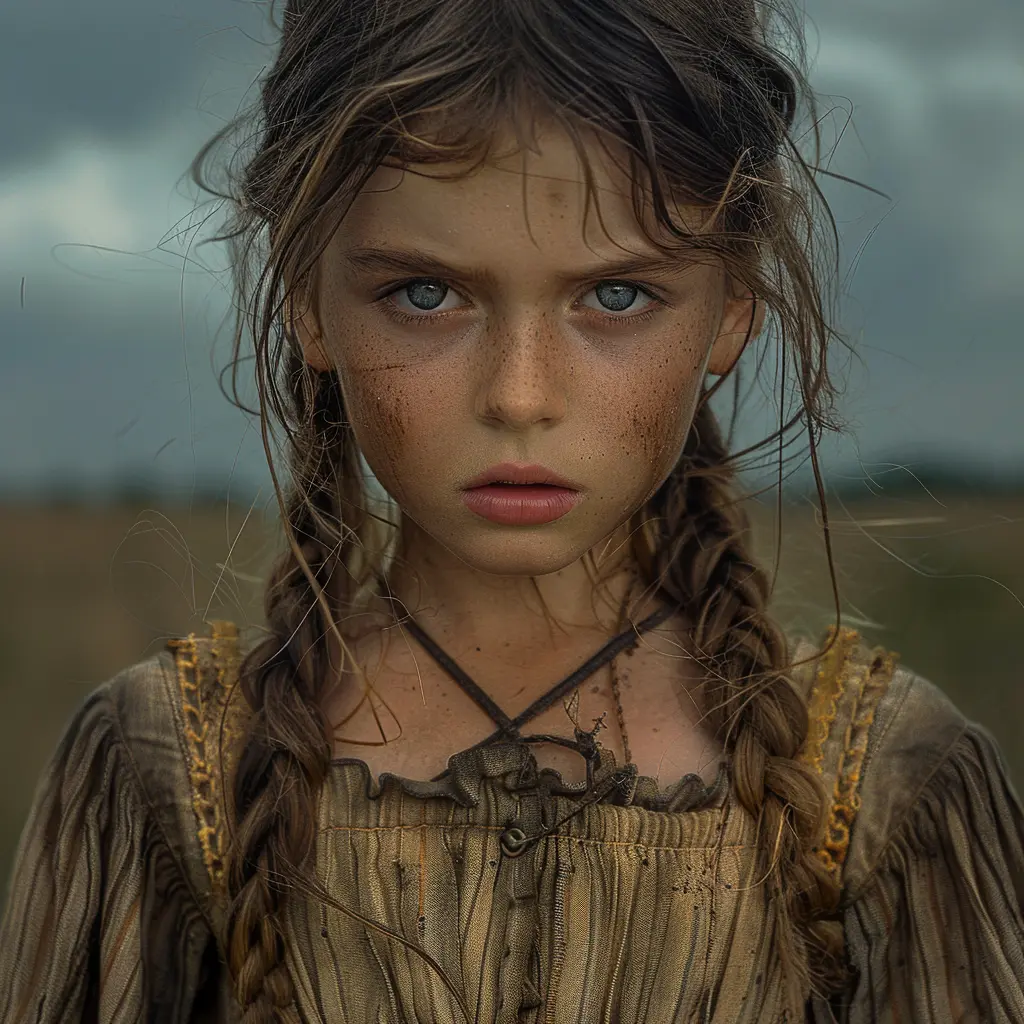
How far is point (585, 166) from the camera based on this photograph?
3.49 ft

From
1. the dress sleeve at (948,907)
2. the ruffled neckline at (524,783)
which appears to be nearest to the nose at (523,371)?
the ruffled neckline at (524,783)

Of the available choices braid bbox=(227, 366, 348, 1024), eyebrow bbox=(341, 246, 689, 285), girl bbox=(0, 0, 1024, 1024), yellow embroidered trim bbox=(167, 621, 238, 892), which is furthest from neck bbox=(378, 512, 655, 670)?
eyebrow bbox=(341, 246, 689, 285)

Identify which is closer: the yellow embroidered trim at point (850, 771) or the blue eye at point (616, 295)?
the blue eye at point (616, 295)

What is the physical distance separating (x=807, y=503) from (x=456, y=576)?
1.38 feet

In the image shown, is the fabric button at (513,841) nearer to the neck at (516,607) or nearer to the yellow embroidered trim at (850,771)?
the neck at (516,607)

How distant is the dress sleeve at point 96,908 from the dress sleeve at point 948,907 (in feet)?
2.19

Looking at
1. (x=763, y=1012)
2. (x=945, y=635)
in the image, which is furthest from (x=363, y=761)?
(x=945, y=635)

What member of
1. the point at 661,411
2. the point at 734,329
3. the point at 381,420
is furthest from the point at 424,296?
the point at 734,329

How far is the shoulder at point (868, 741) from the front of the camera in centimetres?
128

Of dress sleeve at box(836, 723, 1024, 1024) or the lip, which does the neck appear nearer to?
the lip

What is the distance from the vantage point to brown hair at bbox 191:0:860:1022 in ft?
3.53

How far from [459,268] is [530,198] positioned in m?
0.08

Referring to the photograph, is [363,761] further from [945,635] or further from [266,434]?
[945,635]

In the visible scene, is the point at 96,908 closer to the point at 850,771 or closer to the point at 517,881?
A: the point at 517,881
